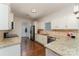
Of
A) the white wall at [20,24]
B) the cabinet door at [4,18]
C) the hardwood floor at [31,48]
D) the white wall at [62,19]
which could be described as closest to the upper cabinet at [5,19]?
the cabinet door at [4,18]

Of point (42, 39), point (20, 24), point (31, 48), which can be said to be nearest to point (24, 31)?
point (20, 24)

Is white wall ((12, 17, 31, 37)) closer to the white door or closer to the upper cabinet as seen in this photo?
the white door

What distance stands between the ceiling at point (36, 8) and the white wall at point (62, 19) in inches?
2.0

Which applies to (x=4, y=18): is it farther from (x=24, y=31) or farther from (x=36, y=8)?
(x=36, y=8)

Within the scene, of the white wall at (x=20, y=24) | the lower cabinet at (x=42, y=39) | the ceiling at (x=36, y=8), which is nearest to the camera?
the ceiling at (x=36, y=8)

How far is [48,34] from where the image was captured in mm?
1344

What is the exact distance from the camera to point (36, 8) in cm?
120

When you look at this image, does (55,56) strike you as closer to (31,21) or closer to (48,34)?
(48,34)

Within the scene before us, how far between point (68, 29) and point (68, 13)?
18 cm

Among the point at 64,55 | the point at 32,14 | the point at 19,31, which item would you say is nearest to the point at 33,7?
the point at 32,14

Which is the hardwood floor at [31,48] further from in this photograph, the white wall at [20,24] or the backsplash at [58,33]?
the backsplash at [58,33]

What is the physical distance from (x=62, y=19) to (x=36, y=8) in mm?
321

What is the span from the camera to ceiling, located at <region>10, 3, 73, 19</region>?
44.3 inches

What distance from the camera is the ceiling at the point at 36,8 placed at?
1.12 metres
